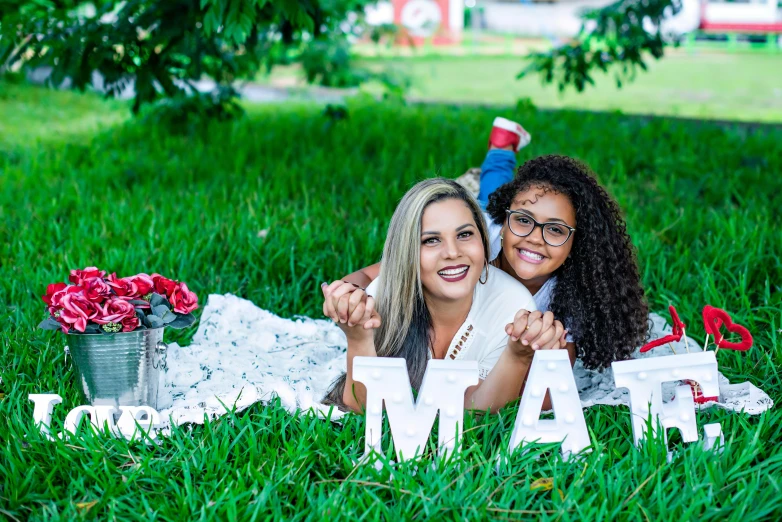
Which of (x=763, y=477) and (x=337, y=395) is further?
(x=337, y=395)

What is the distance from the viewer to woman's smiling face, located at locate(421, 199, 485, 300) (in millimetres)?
2615

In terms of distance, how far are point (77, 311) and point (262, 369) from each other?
0.87 metres

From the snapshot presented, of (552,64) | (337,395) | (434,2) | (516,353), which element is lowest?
(337,395)

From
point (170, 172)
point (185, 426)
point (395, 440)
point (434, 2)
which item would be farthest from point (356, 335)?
point (434, 2)

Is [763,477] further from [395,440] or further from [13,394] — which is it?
[13,394]

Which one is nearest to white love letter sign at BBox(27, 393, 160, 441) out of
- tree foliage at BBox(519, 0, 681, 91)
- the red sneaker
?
the red sneaker

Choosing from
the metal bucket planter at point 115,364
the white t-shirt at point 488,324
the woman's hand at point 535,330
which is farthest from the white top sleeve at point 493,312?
the metal bucket planter at point 115,364

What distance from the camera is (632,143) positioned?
6176 mm

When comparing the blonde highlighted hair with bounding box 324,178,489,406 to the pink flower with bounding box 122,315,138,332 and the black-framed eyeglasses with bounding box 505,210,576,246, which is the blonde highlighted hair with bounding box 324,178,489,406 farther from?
the pink flower with bounding box 122,315,138,332

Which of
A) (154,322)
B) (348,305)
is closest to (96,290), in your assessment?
(154,322)

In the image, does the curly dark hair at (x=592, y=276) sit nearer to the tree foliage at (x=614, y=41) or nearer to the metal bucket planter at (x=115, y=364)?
the metal bucket planter at (x=115, y=364)

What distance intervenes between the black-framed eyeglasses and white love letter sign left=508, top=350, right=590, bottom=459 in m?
0.56

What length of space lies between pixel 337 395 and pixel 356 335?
0.42 meters

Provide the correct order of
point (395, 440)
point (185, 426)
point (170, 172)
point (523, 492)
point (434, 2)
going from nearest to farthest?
Result: point (523, 492)
point (395, 440)
point (185, 426)
point (170, 172)
point (434, 2)
